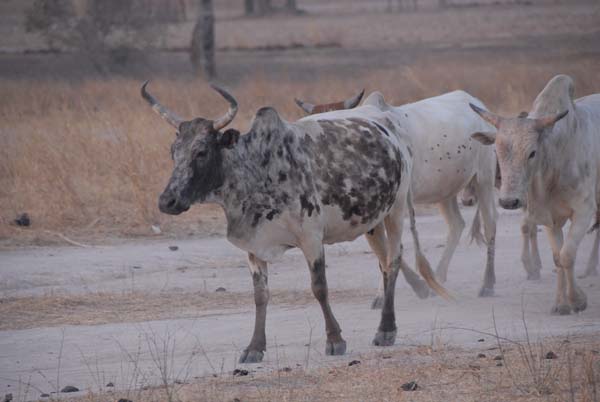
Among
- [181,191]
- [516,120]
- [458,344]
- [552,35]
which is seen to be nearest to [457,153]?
[516,120]

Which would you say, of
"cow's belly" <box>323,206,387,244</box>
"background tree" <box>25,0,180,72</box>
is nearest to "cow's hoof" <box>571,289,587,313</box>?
"cow's belly" <box>323,206,387,244</box>

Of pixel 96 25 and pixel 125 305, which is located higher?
pixel 96 25

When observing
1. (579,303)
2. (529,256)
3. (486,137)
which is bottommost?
(579,303)

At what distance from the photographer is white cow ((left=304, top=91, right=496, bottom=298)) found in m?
9.59

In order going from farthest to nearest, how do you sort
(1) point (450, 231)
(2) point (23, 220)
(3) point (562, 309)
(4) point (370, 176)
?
(2) point (23, 220)
(1) point (450, 231)
(3) point (562, 309)
(4) point (370, 176)

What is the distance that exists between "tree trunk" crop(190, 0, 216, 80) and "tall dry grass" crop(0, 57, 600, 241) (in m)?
1.98

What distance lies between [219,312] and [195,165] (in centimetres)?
197

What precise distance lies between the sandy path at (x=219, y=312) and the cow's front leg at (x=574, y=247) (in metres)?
0.13

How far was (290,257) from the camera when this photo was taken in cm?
1091

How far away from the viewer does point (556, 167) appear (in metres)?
8.67

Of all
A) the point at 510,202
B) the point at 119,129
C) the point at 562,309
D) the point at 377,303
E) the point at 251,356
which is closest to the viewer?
the point at 251,356

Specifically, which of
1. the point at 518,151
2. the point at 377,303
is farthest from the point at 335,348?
the point at 518,151

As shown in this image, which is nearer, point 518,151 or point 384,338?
point 384,338

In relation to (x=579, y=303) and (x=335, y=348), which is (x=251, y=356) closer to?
(x=335, y=348)
